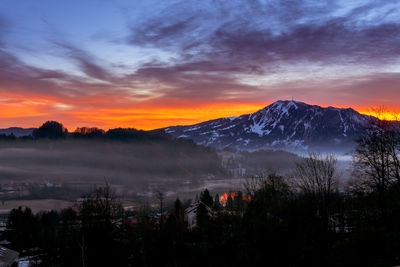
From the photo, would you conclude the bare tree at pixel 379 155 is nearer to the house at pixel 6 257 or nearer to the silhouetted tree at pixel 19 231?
the house at pixel 6 257

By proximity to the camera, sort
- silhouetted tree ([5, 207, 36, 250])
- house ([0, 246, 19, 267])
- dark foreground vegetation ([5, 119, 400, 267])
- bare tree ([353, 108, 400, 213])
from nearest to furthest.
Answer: dark foreground vegetation ([5, 119, 400, 267]) → bare tree ([353, 108, 400, 213]) → house ([0, 246, 19, 267]) → silhouetted tree ([5, 207, 36, 250])

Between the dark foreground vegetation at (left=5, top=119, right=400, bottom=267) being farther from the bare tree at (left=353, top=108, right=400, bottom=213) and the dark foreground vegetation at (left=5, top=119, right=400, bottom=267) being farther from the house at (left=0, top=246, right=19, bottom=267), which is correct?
the house at (left=0, top=246, right=19, bottom=267)

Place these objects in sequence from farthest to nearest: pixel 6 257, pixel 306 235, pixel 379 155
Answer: pixel 6 257 < pixel 379 155 < pixel 306 235

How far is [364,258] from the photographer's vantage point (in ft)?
54.6

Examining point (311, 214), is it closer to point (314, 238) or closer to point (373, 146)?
point (314, 238)

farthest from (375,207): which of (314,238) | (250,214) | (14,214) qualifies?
(14,214)

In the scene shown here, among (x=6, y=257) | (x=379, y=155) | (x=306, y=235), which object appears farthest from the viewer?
(x=6, y=257)

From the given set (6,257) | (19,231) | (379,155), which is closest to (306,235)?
(379,155)

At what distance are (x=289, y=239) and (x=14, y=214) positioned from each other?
63.0 m

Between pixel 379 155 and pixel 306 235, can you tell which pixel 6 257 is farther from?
pixel 379 155

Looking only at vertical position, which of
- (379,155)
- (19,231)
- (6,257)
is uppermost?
(379,155)

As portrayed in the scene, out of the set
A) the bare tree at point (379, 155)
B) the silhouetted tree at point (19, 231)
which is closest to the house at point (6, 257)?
the silhouetted tree at point (19, 231)

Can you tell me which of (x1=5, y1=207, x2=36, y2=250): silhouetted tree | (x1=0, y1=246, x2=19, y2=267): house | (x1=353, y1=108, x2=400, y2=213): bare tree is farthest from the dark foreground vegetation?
(x1=5, y1=207, x2=36, y2=250): silhouetted tree

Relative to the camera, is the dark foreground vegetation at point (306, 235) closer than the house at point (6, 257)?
Yes
